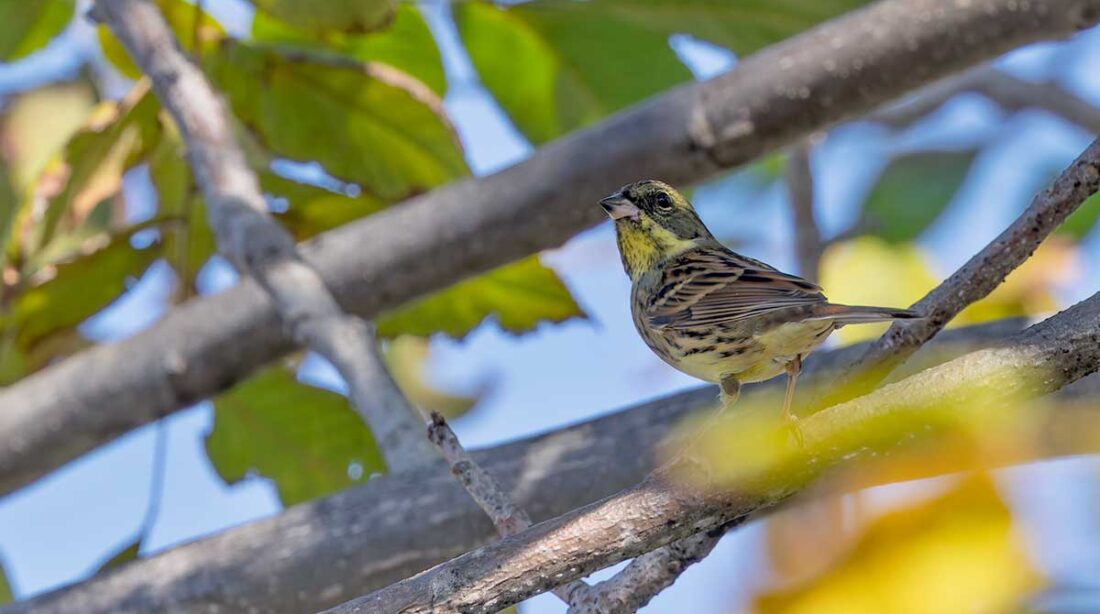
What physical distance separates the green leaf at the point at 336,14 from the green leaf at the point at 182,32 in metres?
0.63

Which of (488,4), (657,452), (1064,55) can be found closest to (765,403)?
(657,452)

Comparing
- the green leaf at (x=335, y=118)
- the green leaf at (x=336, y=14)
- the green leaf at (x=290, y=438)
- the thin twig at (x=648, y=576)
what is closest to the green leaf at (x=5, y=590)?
the green leaf at (x=290, y=438)

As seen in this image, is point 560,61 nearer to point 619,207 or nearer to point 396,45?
point 396,45

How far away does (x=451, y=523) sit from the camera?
2.64 meters

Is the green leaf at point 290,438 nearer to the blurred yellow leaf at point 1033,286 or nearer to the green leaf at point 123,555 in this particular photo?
the green leaf at point 123,555

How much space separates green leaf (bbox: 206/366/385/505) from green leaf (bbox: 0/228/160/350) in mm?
401

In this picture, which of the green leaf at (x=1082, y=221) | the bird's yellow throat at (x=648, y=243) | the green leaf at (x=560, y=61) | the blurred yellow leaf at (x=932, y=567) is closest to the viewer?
the blurred yellow leaf at (x=932, y=567)

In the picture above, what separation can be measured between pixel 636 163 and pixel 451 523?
91 centimetres

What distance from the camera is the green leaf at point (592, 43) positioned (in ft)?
11.0

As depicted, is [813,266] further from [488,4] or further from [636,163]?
[488,4]

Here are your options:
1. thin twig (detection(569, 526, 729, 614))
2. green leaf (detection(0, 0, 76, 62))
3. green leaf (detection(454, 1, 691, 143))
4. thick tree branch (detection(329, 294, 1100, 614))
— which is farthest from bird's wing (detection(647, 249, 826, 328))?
green leaf (detection(0, 0, 76, 62))

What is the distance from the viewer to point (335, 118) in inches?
135

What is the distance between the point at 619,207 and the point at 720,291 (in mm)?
334

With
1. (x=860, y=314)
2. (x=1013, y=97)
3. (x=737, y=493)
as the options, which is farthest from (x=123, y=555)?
(x=1013, y=97)
